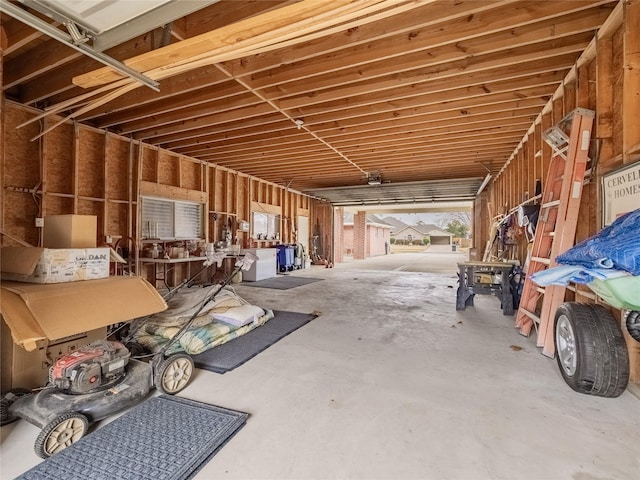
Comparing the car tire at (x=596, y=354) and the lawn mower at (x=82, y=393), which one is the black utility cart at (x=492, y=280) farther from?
the lawn mower at (x=82, y=393)

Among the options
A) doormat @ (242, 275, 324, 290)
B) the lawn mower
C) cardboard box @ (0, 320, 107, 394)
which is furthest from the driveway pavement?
cardboard box @ (0, 320, 107, 394)

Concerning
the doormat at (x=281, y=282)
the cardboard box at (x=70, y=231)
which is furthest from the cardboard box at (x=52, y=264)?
the doormat at (x=281, y=282)

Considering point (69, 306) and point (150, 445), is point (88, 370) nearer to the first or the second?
point (69, 306)

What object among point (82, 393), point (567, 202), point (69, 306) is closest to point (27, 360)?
point (69, 306)

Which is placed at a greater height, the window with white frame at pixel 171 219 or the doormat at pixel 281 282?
the window with white frame at pixel 171 219

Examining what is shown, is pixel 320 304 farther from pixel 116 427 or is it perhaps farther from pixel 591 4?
pixel 591 4

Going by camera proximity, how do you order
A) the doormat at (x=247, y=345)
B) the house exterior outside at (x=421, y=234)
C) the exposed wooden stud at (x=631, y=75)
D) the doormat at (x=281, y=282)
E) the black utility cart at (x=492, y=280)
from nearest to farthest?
the exposed wooden stud at (x=631, y=75)
the doormat at (x=247, y=345)
the black utility cart at (x=492, y=280)
the doormat at (x=281, y=282)
the house exterior outside at (x=421, y=234)

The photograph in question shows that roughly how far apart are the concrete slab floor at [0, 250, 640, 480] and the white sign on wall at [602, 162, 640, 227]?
4.83ft

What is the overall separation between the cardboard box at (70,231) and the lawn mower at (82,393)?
1.01 metres

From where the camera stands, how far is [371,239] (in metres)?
21.6

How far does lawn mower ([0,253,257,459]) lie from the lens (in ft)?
5.55

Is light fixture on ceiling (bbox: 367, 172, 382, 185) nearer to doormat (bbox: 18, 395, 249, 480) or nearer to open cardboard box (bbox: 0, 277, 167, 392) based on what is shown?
open cardboard box (bbox: 0, 277, 167, 392)

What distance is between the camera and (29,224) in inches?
178

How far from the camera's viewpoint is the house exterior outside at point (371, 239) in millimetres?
20656
